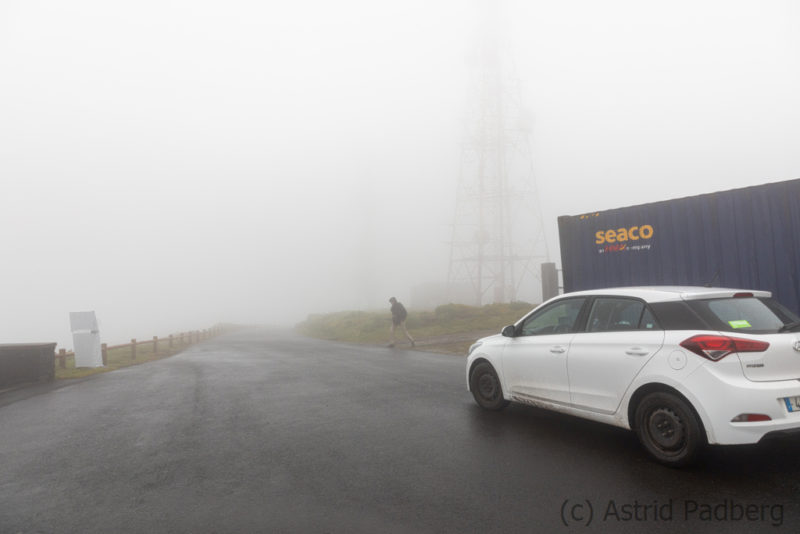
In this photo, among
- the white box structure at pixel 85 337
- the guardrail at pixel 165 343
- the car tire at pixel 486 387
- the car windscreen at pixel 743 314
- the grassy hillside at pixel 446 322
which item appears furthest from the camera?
the grassy hillside at pixel 446 322

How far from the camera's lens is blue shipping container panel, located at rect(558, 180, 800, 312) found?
295 inches

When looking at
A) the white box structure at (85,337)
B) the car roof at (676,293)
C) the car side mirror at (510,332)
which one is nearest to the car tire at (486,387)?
the car side mirror at (510,332)

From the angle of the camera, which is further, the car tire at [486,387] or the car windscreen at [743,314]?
the car tire at [486,387]

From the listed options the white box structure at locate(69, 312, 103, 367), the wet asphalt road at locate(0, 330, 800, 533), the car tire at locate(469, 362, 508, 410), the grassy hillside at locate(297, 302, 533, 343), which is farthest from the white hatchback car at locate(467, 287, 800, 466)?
the grassy hillside at locate(297, 302, 533, 343)

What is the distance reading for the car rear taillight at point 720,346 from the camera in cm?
407

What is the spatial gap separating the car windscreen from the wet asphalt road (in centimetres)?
119

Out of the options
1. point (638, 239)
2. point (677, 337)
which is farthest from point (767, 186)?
point (677, 337)

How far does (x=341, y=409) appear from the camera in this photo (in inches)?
290

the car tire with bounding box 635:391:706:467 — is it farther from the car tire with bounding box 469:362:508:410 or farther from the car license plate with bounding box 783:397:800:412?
the car tire with bounding box 469:362:508:410

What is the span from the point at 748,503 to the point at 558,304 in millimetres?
2762

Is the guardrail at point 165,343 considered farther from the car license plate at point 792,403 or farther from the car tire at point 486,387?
the car license plate at point 792,403

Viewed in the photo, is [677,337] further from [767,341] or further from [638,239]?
[638,239]

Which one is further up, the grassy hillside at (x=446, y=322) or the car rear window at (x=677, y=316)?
the car rear window at (x=677, y=316)

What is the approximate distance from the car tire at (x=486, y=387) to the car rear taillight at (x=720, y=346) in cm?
278
